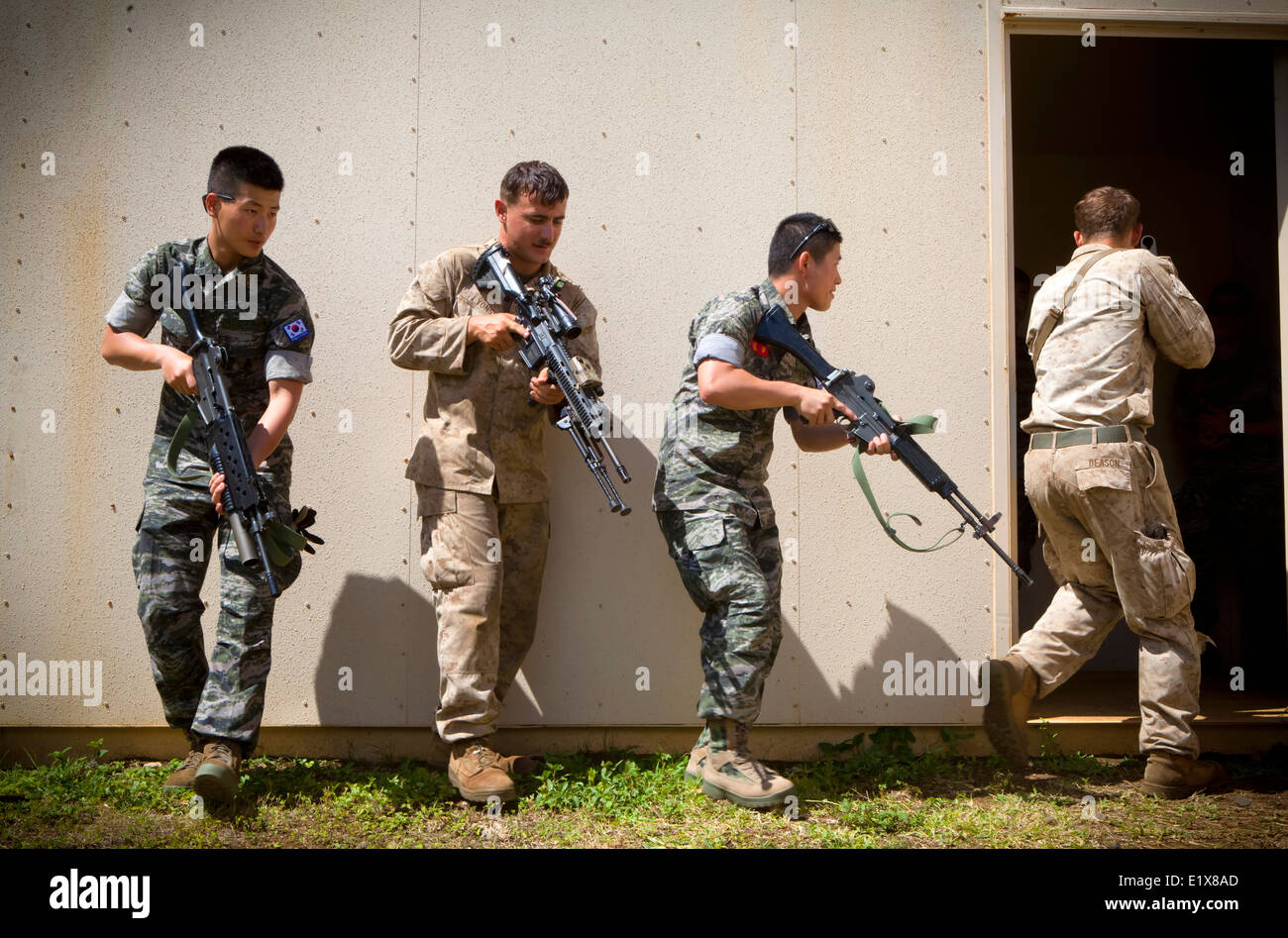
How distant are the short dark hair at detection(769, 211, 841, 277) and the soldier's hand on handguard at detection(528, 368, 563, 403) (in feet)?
3.29

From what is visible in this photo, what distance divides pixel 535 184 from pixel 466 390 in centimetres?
86

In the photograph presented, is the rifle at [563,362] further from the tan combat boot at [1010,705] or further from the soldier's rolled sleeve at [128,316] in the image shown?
the tan combat boot at [1010,705]

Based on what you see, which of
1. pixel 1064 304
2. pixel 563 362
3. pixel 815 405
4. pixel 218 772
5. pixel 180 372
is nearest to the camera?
pixel 218 772

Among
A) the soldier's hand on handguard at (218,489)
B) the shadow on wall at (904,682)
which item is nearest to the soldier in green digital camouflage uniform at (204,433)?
the soldier's hand on handguard at (218,489)

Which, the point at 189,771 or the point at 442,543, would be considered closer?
the point at 189,771

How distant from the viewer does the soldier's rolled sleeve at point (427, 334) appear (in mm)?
3854

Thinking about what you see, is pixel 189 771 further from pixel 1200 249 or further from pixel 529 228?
pixel 1200 249

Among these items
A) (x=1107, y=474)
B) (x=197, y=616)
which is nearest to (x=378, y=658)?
(x=197, y=616)

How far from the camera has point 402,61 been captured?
4.51 metres

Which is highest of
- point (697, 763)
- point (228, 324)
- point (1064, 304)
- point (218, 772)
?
point (1064, 304)

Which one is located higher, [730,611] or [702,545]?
[702,545]

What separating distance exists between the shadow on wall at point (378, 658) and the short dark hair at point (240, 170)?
1.72 metres

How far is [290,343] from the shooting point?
381cm

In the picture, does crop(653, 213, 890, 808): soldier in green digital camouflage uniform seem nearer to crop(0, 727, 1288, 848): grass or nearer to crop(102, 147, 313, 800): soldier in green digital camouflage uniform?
crop(0, 727, 1288, 848): grass
